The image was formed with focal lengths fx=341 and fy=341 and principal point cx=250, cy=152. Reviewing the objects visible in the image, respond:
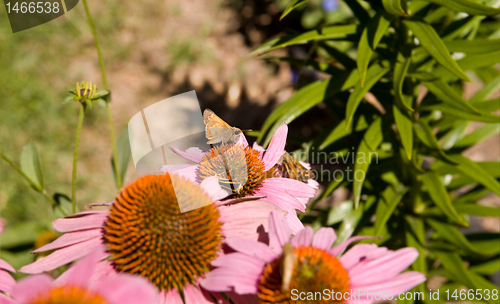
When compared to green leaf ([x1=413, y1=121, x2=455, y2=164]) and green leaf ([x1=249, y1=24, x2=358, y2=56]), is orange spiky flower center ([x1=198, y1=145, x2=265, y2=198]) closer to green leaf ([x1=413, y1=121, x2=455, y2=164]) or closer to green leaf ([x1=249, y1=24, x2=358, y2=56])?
green leaf ([x1=249, y1=24, x2=358, y2=56])

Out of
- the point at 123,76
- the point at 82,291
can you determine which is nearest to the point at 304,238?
the point at 82,291

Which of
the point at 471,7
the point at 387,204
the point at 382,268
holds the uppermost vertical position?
the point at 471,7

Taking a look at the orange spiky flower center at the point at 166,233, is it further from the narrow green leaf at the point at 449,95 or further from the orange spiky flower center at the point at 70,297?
the narrow green leaf at the point at 449,95

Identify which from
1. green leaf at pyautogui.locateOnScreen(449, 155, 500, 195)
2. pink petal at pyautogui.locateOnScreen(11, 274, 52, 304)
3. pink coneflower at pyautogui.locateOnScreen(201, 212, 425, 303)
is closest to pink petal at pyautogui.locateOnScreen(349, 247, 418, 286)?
pink coneflower at pyautogui.locateOnScreen(201, 212, 425, 303)

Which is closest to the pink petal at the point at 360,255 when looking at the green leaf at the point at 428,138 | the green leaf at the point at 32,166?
the green leaf at the point at 428,138

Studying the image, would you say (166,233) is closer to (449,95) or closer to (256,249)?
(256,249)
